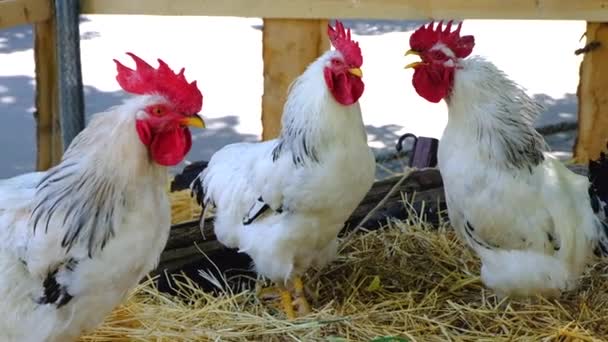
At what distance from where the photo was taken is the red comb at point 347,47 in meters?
3.61

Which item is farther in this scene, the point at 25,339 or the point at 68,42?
the point at 68,42

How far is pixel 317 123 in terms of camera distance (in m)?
3.66

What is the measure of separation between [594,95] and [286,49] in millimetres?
1715

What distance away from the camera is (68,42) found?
→ 462cm

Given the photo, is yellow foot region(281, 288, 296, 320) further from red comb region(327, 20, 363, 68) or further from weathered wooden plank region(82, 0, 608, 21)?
weathered wooden plank region(82, 0, 608, 21)

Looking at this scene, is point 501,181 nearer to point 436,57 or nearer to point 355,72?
point 436,57

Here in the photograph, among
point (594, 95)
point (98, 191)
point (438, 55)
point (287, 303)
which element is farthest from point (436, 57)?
point (594, 95)

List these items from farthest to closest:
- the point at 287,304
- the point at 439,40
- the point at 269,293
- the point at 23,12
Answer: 1. the point at 23,12
2. the point at 269,293
3. the point at 287,304
4. the point at 439,40

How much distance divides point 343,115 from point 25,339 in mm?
1492

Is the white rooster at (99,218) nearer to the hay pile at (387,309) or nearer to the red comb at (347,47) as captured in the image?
the hay pile at (387,309)

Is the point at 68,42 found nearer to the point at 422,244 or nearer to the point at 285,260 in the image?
the point at 285,260

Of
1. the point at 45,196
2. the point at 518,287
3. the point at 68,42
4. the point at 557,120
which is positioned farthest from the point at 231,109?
the point at 45,196

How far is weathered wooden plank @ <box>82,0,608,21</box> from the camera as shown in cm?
467

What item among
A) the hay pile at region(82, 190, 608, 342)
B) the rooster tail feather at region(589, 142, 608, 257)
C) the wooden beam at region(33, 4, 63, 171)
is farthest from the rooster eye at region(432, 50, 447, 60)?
the wooden beam at region(33, 4, 63, 171)
